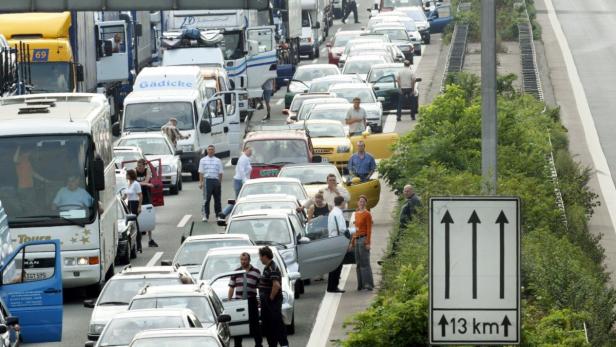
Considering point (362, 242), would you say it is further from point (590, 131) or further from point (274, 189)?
point (590, 131)

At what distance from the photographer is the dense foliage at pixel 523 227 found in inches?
663

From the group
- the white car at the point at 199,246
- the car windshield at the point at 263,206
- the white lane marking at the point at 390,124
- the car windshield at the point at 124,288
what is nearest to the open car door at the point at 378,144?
the car windshield at the point at 263,206

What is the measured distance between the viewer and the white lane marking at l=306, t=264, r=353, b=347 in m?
24.8

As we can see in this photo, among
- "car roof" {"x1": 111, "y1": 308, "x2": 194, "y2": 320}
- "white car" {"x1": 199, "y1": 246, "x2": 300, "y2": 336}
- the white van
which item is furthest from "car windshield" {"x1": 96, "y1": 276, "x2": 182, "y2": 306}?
the white van

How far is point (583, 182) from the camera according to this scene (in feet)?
117

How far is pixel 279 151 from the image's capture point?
37750 millimetres

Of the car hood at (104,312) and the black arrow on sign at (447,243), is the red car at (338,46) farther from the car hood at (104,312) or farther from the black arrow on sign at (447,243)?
the black arrow on sign at (447,243)

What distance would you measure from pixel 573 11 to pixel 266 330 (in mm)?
64238

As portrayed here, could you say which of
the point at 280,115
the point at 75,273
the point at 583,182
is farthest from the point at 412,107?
the point at 75,273

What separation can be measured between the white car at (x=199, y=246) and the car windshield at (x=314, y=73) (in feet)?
95.3

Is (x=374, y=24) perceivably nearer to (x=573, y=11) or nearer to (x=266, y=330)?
(x=573, y=11)

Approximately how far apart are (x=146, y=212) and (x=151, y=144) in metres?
7.55

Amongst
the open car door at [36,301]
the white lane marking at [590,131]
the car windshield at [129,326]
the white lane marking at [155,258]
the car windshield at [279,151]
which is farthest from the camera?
the white lane marking at [590,131]

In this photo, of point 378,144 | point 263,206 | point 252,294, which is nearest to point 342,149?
point 378,144
